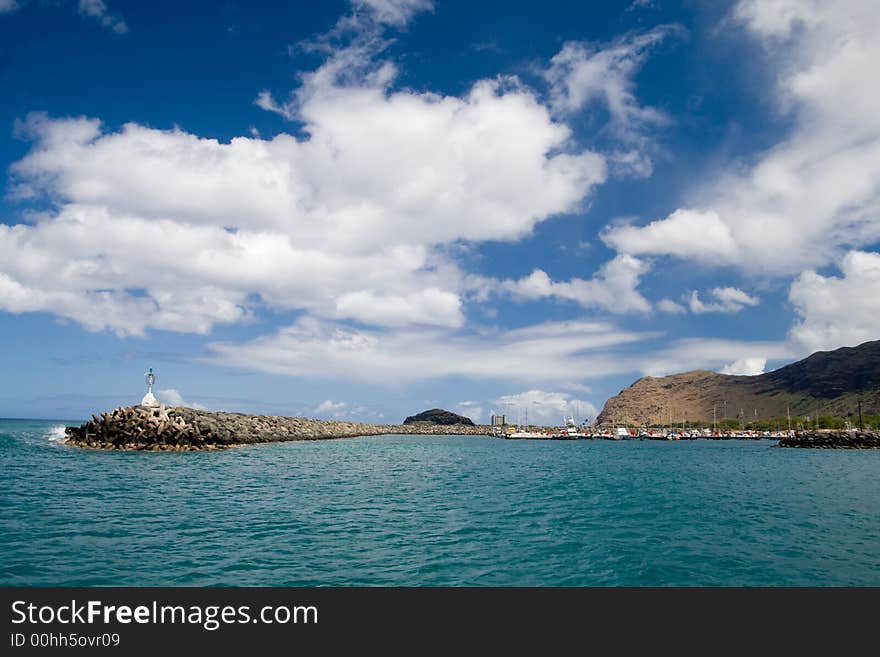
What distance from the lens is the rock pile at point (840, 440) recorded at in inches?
4806

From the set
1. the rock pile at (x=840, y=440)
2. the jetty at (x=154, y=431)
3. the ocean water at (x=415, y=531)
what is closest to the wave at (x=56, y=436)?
the jetty at (x=154, y=431)

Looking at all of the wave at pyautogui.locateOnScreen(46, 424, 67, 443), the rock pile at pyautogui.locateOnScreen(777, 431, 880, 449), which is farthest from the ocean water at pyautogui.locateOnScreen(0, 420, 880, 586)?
the rock pile at pyautogui.locateOnScreen(777, 431, 880, 449)

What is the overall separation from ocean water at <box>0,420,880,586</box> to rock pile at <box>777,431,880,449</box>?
99649 millimetres

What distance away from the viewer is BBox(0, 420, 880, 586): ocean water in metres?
17.4

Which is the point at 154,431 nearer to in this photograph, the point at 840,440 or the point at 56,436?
the point at 56,436

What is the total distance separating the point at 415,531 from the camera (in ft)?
78.0

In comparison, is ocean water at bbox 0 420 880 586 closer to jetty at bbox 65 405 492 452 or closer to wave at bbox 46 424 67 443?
jetty at bbox 65 405 492 452

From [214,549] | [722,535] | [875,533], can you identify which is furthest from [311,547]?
[875,533]

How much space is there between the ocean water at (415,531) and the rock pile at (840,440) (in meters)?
99.6

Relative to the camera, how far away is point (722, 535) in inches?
964

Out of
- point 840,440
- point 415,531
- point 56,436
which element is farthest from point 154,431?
point 840,440

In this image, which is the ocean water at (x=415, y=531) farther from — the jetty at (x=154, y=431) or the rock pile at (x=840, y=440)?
the rock pile at (x=840, y=440)

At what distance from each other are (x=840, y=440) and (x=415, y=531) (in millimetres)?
139544
